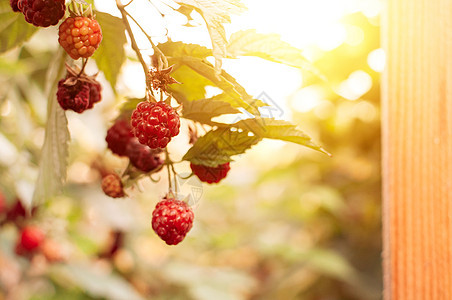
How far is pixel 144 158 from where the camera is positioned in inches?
14.3

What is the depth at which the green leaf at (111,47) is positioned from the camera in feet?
1.19

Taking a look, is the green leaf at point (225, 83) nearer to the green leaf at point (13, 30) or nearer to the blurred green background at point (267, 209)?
the green leaf at point (13, 30)

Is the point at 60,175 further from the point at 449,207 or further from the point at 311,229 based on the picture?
the point at 311,229

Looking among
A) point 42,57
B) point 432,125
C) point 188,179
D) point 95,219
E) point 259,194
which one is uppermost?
point 259,194

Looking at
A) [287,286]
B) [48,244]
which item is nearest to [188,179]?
[48,244]

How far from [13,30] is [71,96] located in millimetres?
109

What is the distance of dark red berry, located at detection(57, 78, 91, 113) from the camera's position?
0.33 m

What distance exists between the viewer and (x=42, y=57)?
1.04 meters

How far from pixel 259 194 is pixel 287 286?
0.78m

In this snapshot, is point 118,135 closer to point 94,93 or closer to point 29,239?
point 94,93

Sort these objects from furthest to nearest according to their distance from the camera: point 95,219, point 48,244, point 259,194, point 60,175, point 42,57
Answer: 1. point 259,194
2. point 95,219
3. point 48,244
4. point 42,57
5. point 60,175

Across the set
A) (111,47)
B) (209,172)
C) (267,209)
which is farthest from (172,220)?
(267,209)

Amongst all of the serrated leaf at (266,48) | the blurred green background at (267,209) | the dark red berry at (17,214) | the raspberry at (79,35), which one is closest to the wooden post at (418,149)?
the serrated leaf at (266,48)

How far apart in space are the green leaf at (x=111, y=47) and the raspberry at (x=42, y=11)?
2.8 inches
